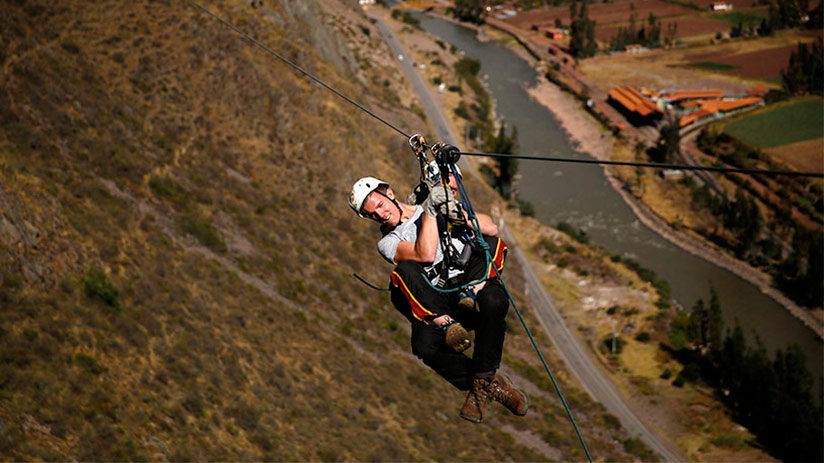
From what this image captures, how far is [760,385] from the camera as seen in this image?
134 feet

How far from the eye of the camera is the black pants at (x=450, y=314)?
28.6 feet

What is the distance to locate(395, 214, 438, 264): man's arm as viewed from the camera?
28.0 feet

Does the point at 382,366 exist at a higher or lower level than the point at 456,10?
lower

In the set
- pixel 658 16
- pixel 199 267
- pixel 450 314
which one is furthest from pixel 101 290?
pixel 658 16

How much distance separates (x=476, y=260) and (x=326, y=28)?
49922mm

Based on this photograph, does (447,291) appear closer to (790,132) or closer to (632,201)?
(632,201)

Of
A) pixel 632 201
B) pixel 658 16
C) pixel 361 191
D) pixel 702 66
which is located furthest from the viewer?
pixel 658 16

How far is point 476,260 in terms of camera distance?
9.12 m

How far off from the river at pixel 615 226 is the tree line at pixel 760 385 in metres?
3.21

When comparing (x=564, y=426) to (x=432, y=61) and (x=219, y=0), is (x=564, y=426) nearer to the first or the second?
(x=219, y=0)

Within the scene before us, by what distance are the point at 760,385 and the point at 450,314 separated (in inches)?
1533

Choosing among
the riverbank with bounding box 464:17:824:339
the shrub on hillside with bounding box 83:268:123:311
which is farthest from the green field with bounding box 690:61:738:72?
the shrub on hillside with bounding box 83:268:123:311

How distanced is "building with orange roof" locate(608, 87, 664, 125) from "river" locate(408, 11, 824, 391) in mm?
10165

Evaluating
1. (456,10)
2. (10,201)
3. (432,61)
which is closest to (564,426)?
(10,201)
